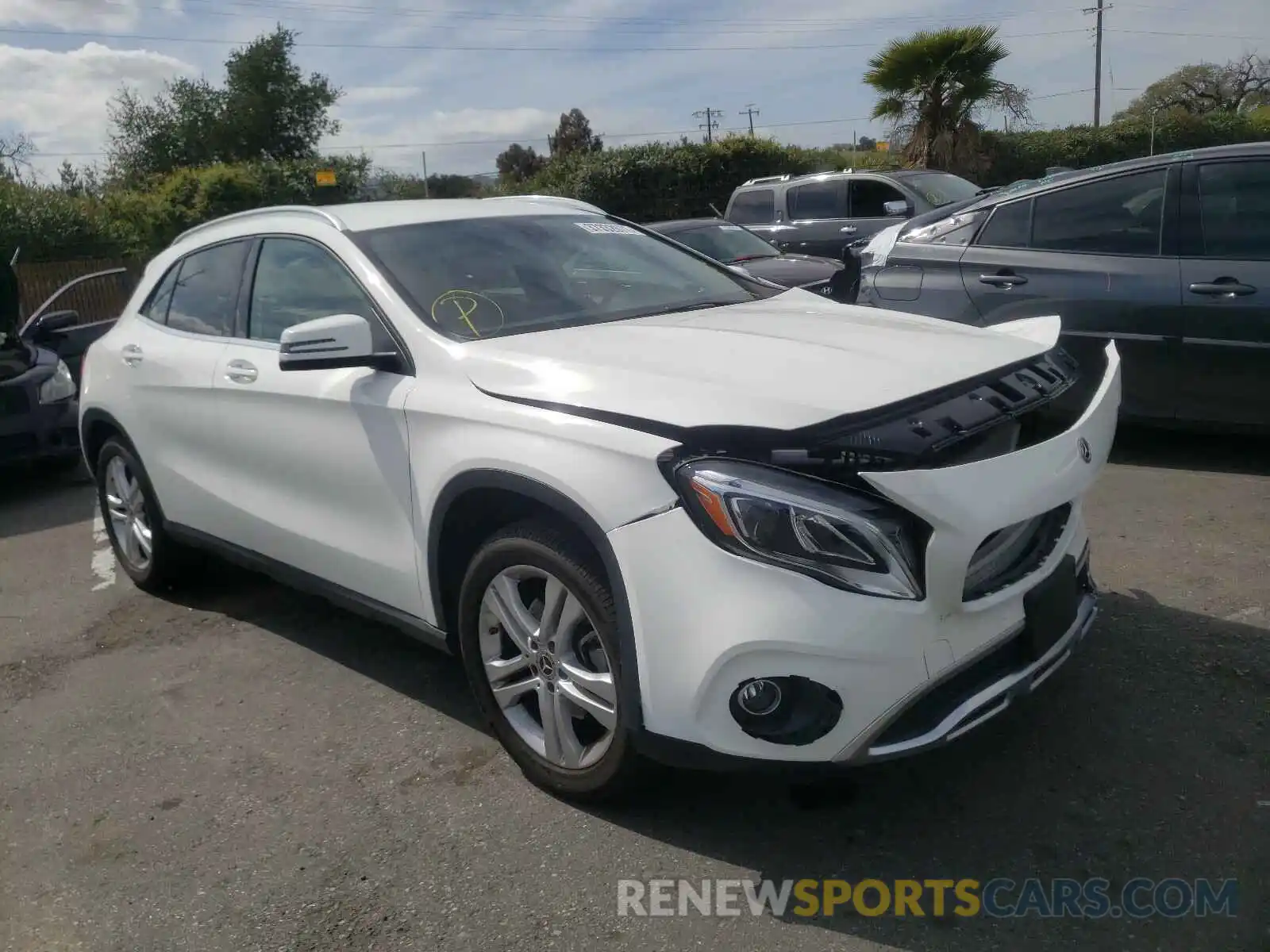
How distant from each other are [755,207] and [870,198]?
1662 millimetres

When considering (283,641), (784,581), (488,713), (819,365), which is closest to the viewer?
(784,581)

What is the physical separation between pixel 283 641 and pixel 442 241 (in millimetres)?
1801

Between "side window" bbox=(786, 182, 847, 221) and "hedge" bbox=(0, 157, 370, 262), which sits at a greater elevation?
"hedge" bbox=(0, 157, 370, 262)

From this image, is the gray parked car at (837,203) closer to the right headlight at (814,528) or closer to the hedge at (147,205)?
the hedge at (147,205)

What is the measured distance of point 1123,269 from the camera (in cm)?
587

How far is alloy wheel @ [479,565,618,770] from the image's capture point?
117 inches

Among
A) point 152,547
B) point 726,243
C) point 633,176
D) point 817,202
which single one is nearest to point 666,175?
point 633,176

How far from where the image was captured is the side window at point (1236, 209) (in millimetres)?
5562

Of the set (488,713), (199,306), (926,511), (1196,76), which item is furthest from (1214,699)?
(1196,76)

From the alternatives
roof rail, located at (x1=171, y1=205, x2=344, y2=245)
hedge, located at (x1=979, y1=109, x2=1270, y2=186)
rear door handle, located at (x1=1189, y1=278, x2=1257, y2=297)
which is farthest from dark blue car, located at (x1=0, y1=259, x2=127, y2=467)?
hedge, located at (x1=979, y1=109, x2=1270, y2=186)

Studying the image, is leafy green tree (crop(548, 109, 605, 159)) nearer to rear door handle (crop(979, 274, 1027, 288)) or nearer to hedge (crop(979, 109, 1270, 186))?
hedge (crop(979, 109, 1270, 186))

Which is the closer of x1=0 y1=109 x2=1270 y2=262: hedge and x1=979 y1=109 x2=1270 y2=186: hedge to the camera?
x1=0 y1=109 x2=1270 y2=262: hedge

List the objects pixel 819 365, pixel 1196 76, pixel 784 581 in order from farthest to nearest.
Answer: pixel 1196 76 → pixel 819 365 → pixel 784 581

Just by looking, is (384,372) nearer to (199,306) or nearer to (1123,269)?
(199,306)
